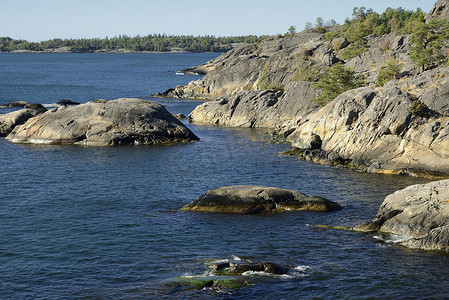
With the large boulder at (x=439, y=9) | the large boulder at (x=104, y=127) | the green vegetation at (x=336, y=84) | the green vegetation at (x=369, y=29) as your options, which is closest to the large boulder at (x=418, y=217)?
the large boulder at (x=104, y=127)

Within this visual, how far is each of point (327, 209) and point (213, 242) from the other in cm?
1128

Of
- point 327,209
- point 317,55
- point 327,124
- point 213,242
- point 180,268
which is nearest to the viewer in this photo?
point 180,268

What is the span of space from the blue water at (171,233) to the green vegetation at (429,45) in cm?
3541

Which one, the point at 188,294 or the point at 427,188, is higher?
the point at 427,188

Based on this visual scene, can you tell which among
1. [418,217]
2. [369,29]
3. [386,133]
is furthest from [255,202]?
[369,29]

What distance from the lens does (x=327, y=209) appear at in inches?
1612

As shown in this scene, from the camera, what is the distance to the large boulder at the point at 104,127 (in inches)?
2778

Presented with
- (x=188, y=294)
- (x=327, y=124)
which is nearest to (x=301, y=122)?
(x=327, y=124)

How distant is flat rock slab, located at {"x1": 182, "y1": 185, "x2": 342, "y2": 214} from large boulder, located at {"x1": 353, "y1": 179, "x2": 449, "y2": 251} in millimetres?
5470

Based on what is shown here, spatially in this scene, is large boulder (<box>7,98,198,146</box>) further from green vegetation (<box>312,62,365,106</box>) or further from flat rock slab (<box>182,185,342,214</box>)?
flat rock slab (<box>182,185,342,214</box>)

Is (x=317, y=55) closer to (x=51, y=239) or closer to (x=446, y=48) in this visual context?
(x=446, y=48)

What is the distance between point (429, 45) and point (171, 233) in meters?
69.6

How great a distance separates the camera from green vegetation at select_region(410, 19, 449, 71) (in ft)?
273

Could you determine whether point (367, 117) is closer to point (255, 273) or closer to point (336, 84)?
point (336, 84)
